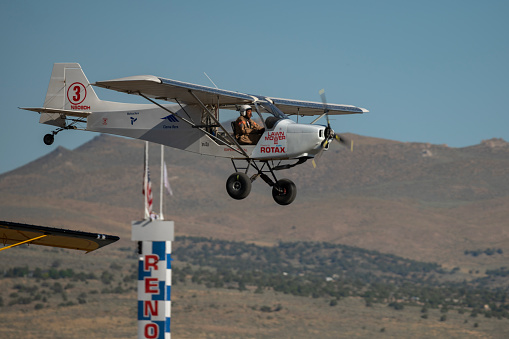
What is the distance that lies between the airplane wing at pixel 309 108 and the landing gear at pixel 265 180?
10.0 feet

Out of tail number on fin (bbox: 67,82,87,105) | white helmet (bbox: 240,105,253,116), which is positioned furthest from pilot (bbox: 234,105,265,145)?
tail number on fin (bbox: 67,82,87,105)

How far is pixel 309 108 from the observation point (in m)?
32.8

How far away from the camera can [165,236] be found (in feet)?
161

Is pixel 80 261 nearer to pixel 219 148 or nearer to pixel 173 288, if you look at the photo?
pixel 173 288

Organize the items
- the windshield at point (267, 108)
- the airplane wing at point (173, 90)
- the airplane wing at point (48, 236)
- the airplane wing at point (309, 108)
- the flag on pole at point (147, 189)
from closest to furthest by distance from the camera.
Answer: the airplane wing at point (173, 90), the airplane wing at point (48, 236), the windshield at point (267, 108), the airplane wing at point (309, 108), the flag on pole at point (147, 189)

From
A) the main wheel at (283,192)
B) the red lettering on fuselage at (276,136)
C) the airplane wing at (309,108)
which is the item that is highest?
the airplane wing at (309,108)

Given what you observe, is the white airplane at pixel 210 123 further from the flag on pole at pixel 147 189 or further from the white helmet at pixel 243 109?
the flag on pole at pixel 147 189

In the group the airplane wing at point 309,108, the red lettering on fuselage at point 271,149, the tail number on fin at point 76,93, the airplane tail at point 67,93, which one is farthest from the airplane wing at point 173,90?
the tail number on fin at point 76,93

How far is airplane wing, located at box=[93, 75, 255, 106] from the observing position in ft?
86.3

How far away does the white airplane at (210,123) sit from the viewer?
→ 2727 cm

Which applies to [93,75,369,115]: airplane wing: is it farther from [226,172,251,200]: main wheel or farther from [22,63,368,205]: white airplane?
[226,172,251,200]: main wheel

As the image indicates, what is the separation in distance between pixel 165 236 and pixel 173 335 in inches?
2654

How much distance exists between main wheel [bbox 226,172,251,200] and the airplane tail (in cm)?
856

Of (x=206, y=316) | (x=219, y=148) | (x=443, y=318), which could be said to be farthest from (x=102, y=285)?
(x=219, y=148)
